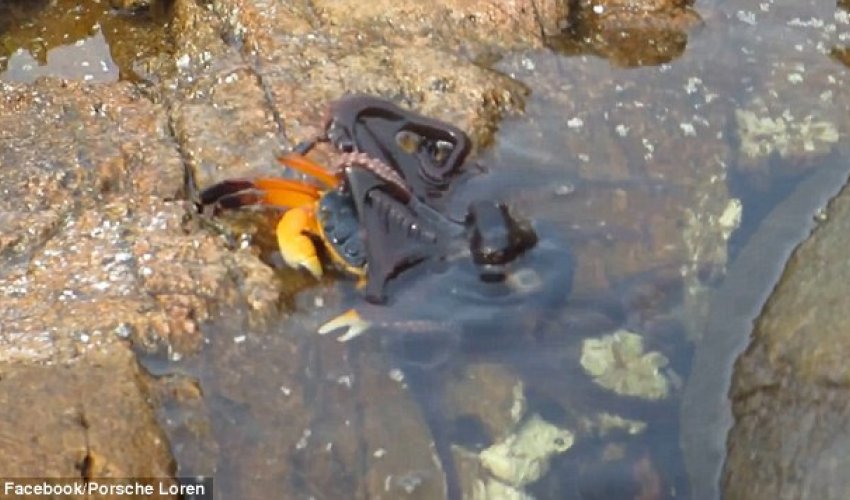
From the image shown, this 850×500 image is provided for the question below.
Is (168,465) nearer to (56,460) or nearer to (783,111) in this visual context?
(56,460)

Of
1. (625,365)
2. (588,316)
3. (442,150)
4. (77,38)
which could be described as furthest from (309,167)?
(77,38)

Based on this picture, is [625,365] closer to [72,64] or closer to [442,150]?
[442,150]

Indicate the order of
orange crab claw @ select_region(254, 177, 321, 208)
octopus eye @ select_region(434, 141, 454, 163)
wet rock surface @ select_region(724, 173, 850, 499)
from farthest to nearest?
octopus eye @ select_region(434, 141, 454, 163)
orange crab claw @ select_region(254, 177, 321, 208)
wet rock surface @ select_region(724, 173, 850, 499)

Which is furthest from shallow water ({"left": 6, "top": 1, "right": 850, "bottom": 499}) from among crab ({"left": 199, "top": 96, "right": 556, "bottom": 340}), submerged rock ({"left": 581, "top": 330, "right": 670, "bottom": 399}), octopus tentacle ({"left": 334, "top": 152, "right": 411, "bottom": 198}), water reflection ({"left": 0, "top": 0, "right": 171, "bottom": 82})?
octopus tentacle ({"left": 334, "top": 152, "right": 411, "bottom": 198})

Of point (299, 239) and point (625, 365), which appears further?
point (299, 239)

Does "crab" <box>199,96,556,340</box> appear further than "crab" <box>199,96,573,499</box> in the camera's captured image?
Yes

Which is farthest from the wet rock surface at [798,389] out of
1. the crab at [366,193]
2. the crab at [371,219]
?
the crab at [366,193]

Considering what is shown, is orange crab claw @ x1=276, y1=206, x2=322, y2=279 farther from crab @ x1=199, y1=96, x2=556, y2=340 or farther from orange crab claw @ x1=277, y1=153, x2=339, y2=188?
orange crab claw @ x1=277, y1=153, x2=339, y2=188
